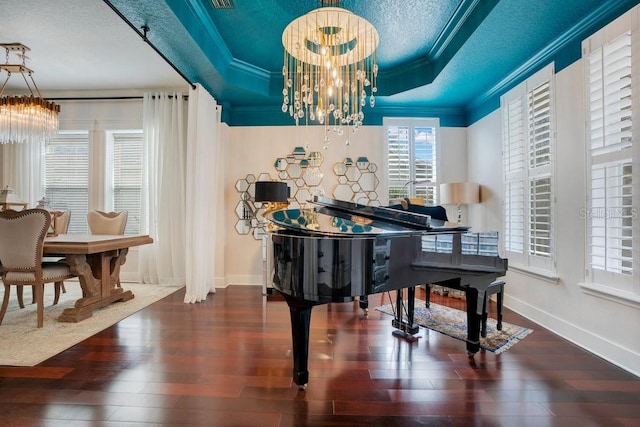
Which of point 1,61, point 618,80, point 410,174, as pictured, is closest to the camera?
point 618,80

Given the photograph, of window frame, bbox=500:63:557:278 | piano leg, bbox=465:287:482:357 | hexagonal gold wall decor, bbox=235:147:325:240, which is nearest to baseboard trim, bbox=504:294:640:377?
window frame, bbox=500:63:557:278

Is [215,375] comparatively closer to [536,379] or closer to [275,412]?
[275,412]

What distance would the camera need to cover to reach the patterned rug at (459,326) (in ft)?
8.33

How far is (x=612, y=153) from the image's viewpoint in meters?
2.24

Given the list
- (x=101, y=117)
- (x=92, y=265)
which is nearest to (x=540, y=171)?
(x=92, y=265)

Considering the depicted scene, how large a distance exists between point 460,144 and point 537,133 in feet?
5.09

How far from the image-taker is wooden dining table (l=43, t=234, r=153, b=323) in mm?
2912

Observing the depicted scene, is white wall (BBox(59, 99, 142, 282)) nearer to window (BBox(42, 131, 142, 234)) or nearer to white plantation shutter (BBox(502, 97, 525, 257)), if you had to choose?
window (BBox(42, 131, 142, 234))

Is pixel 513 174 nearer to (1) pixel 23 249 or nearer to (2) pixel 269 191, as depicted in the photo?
(2) pixel 269 191

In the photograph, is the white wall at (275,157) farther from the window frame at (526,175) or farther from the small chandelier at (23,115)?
the small chandelier at (23,115)

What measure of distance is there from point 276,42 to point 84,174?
3775 mm

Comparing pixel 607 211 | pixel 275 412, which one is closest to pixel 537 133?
pixel 607 211

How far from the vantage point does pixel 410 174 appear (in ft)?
14.9

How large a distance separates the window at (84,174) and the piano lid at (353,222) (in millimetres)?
3529
